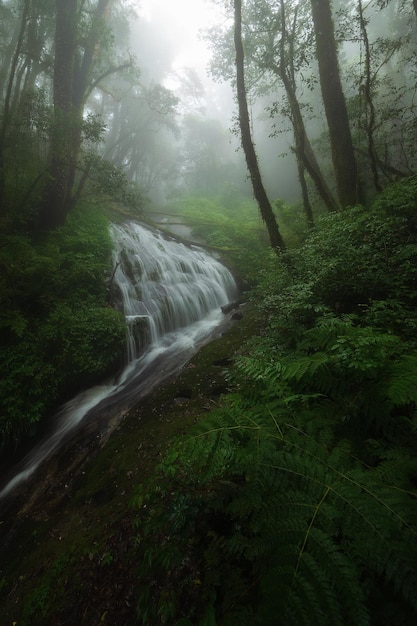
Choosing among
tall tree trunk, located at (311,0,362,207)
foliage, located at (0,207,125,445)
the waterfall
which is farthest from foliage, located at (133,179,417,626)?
the waterfall

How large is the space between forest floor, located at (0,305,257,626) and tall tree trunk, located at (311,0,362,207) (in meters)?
5.69

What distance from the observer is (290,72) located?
10.2 meters

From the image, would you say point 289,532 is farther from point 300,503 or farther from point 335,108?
point 335,108

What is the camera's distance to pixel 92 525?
3.19m

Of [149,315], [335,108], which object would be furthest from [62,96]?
[335,108]

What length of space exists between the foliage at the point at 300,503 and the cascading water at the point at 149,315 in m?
3.30

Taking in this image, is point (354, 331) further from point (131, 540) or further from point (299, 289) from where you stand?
point (131, 540)

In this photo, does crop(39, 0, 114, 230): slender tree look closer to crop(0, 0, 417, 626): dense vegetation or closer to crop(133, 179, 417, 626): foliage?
crop(0, 0, 417, 626): dense vegetation

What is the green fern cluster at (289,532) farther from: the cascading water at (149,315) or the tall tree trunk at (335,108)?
the tall tree trunk at (335,108)

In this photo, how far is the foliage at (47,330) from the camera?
18.3ft

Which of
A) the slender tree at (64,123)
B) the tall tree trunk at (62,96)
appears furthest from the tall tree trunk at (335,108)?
the tall tree trunk at (62,96)

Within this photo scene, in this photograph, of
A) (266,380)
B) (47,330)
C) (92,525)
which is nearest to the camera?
(266,380)

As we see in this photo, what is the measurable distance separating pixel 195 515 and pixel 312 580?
1271 millimetres

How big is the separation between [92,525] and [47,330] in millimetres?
4471
